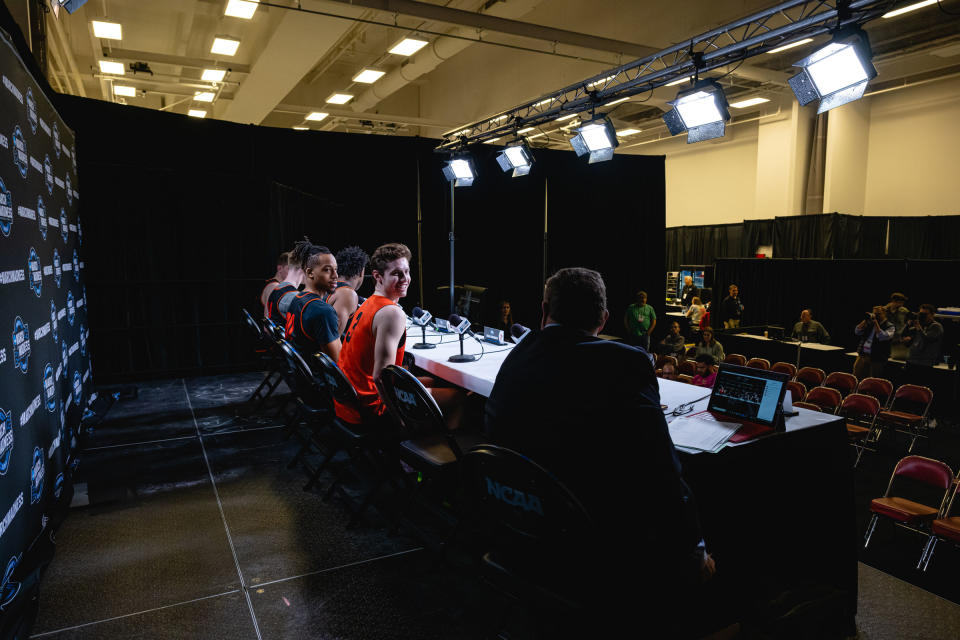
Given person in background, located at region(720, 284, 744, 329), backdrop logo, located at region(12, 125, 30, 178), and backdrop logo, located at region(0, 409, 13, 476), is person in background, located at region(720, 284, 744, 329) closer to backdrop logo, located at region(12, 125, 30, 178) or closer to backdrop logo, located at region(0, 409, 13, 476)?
backdrop logo, located at region(12, 125, 30, 178)

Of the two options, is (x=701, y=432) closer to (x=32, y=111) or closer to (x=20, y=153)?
(x=20, y=153)

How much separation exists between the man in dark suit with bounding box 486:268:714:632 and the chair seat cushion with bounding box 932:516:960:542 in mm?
2037

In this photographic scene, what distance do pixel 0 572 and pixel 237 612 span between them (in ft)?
2.80

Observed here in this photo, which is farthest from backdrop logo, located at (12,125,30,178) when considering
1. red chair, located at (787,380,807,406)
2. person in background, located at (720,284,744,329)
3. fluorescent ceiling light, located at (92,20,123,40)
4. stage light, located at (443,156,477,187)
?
person in background, located at (720,284,744,329)

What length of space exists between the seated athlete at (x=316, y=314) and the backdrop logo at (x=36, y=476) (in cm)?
152

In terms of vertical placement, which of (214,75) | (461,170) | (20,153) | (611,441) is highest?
(214,75)

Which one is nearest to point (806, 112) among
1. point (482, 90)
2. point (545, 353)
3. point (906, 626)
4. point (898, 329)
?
point (898, 329)

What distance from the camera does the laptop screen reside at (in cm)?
210

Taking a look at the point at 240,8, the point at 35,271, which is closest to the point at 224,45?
the point at 240,8

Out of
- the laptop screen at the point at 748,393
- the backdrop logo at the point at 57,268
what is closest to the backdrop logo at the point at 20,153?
the backdrop logo at the point at 57,268

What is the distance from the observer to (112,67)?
30.3ft

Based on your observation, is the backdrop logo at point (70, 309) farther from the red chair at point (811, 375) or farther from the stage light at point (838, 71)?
the red chair at point (811, 375)

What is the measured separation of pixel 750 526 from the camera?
2125 millimetres

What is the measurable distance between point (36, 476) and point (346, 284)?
2183mm
